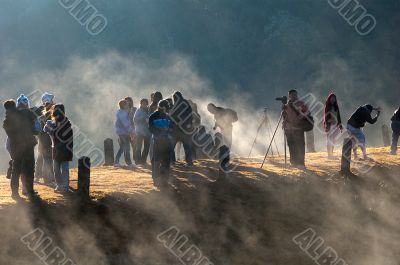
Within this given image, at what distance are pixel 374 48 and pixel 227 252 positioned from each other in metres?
72.1

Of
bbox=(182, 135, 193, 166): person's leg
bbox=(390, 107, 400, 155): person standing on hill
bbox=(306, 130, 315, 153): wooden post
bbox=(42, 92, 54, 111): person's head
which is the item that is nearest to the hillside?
bbox=(182, 135, 193, 166): person's leg

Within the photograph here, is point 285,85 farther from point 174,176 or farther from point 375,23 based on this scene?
point 174,176

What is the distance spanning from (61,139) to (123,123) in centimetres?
509

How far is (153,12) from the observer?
8744cm

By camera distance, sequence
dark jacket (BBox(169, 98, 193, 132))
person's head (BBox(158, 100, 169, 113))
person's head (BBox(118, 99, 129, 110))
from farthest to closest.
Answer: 1. person's head (BBox(118, 99, 129, 110))
2. dark jacket (BBox(169, 98, 193, 132))
3. person's head (BBox(158, 100, 169, 113))

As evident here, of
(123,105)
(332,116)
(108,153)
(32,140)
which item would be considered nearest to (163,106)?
(32,140)

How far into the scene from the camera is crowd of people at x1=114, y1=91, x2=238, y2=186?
45.8 ft

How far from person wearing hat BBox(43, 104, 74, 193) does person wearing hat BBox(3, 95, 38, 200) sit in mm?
632

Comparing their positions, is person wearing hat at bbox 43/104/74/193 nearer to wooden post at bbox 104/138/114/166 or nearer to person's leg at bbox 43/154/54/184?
person's leg at bbox 43/154/54/184

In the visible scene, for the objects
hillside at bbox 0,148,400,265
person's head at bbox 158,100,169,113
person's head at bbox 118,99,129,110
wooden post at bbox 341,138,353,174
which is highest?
person's head at bbox 118,99,129,110

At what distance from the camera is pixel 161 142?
45.7 ft

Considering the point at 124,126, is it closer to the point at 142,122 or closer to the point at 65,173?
the point at 142,122

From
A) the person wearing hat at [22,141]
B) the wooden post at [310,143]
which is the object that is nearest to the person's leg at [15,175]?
the person wearing hat at [22,141]

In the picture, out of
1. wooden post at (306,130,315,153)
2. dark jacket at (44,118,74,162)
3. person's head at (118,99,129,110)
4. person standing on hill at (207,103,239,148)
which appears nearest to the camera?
dark jacket at (44,118,74,162)
